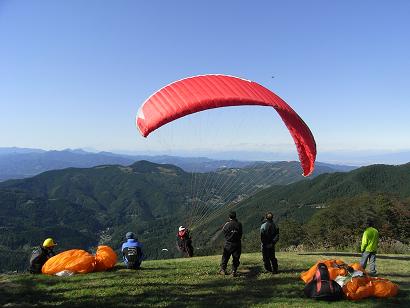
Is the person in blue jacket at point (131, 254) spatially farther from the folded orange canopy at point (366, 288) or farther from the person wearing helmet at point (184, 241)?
the folded orange canopy at point (366, 288)

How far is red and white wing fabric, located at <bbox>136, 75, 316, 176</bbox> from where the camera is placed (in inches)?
486

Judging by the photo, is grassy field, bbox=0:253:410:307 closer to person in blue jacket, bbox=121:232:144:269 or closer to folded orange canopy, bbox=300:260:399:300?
folded orange canopy, bbox=300:260:399:300

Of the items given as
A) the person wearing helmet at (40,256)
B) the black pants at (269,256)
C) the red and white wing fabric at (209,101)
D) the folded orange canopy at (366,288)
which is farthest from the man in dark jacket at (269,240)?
the person wearing helmet at (40,256)

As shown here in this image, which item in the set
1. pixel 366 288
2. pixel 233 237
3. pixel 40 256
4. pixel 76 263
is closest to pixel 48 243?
pixel 40 256

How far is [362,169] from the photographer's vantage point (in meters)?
200

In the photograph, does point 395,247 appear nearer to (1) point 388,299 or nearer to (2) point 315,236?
(1) point 388,299

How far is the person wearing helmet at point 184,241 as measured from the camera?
61.1 ft

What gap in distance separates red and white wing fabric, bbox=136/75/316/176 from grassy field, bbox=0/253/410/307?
4.37 meters

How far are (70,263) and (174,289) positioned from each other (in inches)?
152

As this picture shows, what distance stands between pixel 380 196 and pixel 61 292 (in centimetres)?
6439

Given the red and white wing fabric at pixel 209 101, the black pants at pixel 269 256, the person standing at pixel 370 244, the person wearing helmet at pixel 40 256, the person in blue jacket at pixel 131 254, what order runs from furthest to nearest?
the person in blue jacket at pixel 131 254 < the person wearing helmet at pixel 40 256 < the person standing at pixel 370 244 < the black pants at pixel 269 256 < the red and white wing fabric at pixel 209 101

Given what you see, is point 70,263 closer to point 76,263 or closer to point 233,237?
point 76,263

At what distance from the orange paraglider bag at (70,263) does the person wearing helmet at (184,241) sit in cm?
574

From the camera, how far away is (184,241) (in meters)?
18.9
